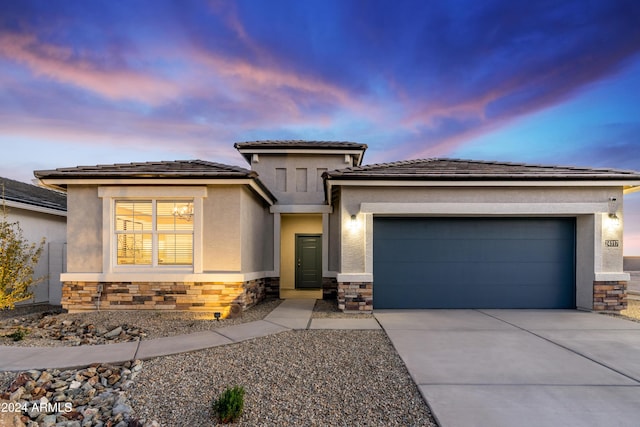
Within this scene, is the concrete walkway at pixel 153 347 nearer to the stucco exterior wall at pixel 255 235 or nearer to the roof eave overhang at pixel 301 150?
the stucco exterior wall at pixel 255 235

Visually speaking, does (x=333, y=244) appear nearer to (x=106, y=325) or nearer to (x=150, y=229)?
(x=150, y=229)

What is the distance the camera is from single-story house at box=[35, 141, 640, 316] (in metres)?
7.65

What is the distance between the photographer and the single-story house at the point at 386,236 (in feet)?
25.1

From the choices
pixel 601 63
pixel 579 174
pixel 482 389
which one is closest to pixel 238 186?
pixel 482 389

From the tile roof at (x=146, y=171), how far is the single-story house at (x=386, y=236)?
0.12 ft

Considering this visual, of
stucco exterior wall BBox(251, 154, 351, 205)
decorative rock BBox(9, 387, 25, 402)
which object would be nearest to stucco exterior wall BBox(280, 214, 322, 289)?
stucco exterior wall BBox(251, 154, 351, 205)

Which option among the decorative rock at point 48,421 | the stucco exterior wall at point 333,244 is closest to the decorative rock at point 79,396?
the decorative rock at point 48,421

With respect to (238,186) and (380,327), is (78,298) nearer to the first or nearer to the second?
(238,186)

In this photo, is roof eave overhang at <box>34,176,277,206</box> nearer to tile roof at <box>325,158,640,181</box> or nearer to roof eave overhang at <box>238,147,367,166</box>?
tile roof at <box>325,158,640,181</box>

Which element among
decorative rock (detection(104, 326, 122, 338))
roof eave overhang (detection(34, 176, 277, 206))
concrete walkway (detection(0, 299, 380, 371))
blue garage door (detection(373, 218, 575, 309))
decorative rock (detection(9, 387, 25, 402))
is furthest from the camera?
blue garage door (detection(373, 218, 575, 309))

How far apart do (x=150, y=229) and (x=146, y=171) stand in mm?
1405

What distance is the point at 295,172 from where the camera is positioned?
11.6 meters

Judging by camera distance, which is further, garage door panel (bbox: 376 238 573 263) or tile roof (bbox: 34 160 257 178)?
garage door panel (bbox: 376 238 573 263)

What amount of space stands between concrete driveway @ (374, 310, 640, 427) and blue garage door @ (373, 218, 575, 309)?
0.91 metres
